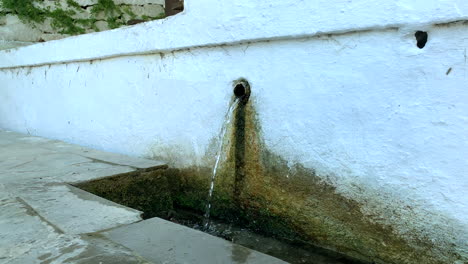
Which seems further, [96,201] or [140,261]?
[96,201]

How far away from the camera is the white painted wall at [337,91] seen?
126 centimetres

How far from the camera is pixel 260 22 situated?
175 centimetres

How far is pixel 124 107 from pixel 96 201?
1306mm

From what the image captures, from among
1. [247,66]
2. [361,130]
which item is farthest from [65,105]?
[361,130]

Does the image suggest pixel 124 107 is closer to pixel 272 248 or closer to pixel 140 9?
pixel 272 248

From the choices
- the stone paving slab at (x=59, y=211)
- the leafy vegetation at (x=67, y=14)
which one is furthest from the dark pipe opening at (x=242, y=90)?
the leafy vegetation at (x=67, y=14)

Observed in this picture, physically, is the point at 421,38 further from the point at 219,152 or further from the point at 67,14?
the point at 67,14

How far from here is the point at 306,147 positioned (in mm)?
1651

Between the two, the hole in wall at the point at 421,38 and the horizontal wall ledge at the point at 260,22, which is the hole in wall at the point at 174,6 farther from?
the hole in wall at the point at 421,38

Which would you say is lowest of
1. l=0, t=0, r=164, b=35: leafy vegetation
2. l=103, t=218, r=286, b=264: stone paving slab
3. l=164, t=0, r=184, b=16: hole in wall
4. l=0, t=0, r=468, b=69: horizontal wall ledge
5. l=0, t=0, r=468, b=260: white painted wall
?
l=103, t=218, r=286, b=264: stone paving slab

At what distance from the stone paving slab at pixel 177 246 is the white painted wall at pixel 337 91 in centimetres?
64

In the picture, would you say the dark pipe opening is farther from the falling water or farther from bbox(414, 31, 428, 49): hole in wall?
bbox(414, 31, 428, 49): hole in wall

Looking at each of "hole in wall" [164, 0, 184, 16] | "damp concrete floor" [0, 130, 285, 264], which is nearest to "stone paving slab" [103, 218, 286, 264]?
"damp concrete floor" [0, 130, 285, 264]

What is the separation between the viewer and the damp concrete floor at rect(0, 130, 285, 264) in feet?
3.60
